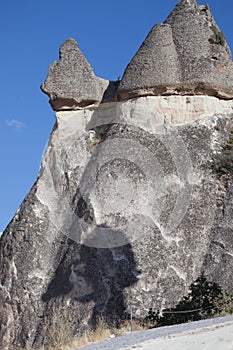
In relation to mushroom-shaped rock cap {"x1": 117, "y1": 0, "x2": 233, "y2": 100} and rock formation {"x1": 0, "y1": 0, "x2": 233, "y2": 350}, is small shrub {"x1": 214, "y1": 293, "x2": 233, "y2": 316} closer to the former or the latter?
rock formation {"x1": 0, "y1": 0, "x2": 233, "y2": 350}

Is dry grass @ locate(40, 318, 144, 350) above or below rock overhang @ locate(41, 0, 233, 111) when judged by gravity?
below

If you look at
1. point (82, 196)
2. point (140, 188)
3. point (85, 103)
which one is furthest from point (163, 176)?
point (85, 103)

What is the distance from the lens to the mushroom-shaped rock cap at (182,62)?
728 inches

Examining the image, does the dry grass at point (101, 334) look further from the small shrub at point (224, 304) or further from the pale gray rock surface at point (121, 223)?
the small shrub at point (224, 304)

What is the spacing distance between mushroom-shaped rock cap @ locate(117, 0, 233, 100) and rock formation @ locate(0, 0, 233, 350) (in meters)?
0.03

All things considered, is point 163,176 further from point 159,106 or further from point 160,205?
point 159,106

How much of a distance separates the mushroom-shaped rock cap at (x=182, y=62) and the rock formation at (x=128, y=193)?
3cm

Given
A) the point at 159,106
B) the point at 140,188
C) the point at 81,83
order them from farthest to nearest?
the point at 81,83 < the point at 159,106 < the point at 140,188

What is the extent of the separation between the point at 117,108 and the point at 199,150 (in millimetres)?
3053

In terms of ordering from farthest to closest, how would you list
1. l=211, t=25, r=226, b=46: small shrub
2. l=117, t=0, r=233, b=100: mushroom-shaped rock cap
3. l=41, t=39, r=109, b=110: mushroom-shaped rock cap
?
l=41, t=39, r=109, b=110: mushroom-shaped rock cap → l=211, t=25, r=226, b=46: small shrub → l=117, t=0, r=233, b=100: mushroom-shaped rock cap

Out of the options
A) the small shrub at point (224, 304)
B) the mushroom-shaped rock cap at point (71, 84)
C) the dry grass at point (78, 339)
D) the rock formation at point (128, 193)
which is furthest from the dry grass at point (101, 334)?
the mushroom-shaped rock cap at point (71, 84)

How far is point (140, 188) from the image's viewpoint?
54.6 ft

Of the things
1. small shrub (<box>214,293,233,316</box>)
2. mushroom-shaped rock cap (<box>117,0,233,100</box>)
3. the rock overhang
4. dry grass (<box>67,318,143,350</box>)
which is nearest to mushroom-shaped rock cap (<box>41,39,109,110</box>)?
the rock overhang

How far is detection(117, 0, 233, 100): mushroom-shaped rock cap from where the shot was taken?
18.5 metres
